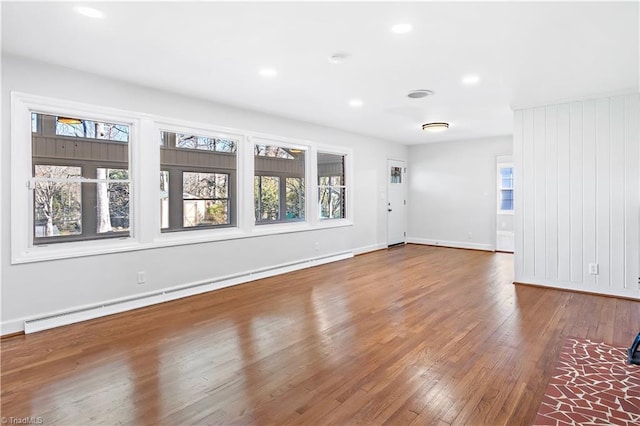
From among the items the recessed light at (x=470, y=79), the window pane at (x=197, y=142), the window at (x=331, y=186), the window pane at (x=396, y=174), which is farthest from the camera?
the window pane at (x=396, y=174)

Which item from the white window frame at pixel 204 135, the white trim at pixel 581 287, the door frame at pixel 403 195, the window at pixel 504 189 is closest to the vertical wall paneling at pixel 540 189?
the white trim at pixel 581 287

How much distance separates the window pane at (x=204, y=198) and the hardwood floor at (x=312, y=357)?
1049 mm

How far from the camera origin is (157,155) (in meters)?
4.20

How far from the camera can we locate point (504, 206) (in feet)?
25.3

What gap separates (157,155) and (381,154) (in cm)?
513

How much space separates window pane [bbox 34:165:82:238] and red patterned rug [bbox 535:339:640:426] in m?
4.28

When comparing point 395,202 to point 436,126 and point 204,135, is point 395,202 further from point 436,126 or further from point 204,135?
point 204,135

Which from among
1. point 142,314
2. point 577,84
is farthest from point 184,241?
point 577,84

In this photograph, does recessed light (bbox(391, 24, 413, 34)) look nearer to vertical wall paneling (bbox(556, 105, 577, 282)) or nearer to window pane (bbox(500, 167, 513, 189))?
vertical wall paneling (bbox(556, 105, 577, 282))

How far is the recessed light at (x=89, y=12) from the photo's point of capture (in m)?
2.42

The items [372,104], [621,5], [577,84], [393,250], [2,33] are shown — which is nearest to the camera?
[621,5]

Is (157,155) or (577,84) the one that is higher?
(577,84)

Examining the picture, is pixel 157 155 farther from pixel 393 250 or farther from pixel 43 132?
pixel 393 250

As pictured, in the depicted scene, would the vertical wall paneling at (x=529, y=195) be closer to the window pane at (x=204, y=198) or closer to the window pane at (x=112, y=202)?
the window pane at (x=204, y=198)
